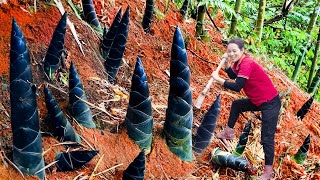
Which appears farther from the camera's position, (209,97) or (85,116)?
(209,97)

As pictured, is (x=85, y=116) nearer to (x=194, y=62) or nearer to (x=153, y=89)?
(x=153, y=89)

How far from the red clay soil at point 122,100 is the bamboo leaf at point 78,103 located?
63 millimetres

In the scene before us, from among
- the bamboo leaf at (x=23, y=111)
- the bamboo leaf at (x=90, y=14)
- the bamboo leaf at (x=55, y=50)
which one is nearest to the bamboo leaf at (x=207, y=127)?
the bamboo leaf at (x=55, y=50)

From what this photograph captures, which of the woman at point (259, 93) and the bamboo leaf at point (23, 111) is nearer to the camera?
the bamboo leaf at point (23, 111)

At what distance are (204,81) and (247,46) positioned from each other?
6.69 feet

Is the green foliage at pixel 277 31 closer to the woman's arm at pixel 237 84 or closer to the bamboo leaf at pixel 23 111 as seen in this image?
the woman's arm at pixel 237 84

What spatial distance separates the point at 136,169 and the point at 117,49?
1.26 m

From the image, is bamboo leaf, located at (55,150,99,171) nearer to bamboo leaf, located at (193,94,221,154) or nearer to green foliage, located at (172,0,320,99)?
bamboo leaf, located at (193,94,221,154)

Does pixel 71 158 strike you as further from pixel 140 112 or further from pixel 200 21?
pixel 200 21

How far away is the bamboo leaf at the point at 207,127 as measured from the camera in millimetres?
3051

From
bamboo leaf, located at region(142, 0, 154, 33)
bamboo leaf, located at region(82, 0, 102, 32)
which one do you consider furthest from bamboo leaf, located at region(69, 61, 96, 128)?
bamboo leaf, located at region(142, 0, 154, 33)

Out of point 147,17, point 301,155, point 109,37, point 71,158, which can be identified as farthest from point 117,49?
point 301,155

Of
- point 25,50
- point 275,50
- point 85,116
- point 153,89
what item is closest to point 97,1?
point 153,89

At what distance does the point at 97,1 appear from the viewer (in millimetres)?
4379
